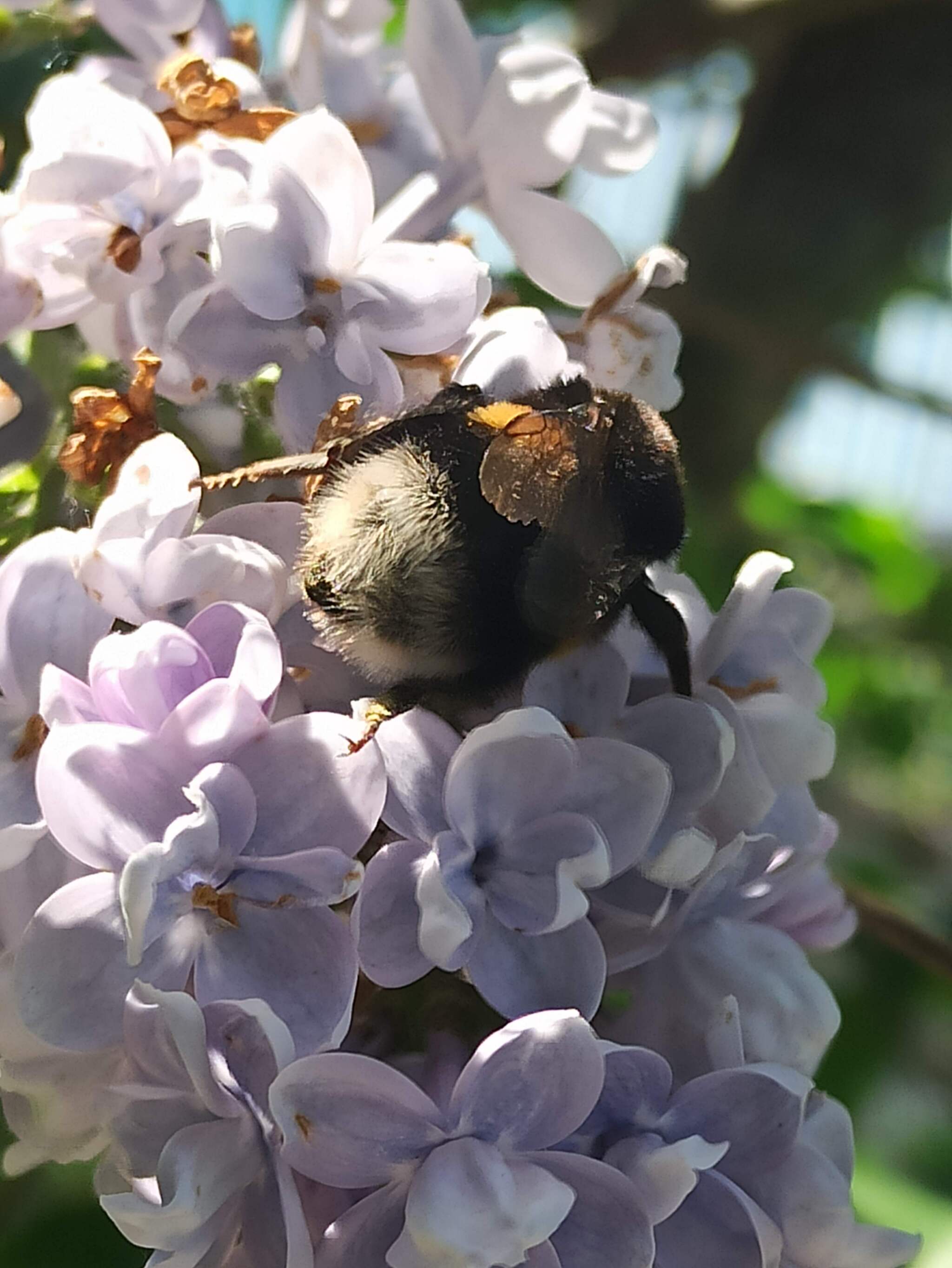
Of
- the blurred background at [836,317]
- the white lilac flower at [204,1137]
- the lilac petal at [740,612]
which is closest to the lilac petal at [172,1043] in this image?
the white lilac flower at [204,1137]

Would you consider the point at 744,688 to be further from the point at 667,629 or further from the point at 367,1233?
the point at 367,1233

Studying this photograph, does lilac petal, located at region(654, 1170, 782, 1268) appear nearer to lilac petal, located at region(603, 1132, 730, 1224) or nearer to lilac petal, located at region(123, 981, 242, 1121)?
lilac petal, located at region(603, 1132, 730, 1224)

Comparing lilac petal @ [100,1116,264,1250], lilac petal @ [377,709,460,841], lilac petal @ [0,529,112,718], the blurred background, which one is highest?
lilac petal @ [0,529,112,718]

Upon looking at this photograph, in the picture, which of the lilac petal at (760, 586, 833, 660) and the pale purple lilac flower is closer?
the pale purple lilac flower

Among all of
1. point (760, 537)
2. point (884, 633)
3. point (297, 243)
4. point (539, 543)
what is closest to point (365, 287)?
point (297, 243)

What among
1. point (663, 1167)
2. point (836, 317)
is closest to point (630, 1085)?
point (663, 1167)

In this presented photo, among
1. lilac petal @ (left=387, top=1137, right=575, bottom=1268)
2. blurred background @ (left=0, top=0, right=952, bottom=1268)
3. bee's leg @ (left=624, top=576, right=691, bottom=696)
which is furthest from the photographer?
blurred background @ (left=0, top=0, right=952, bottom=1268)

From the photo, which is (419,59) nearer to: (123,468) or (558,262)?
(558,262)

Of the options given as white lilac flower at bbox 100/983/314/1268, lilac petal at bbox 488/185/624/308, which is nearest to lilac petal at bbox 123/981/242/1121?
white lilac flower at bbox 100/983/314/1268
